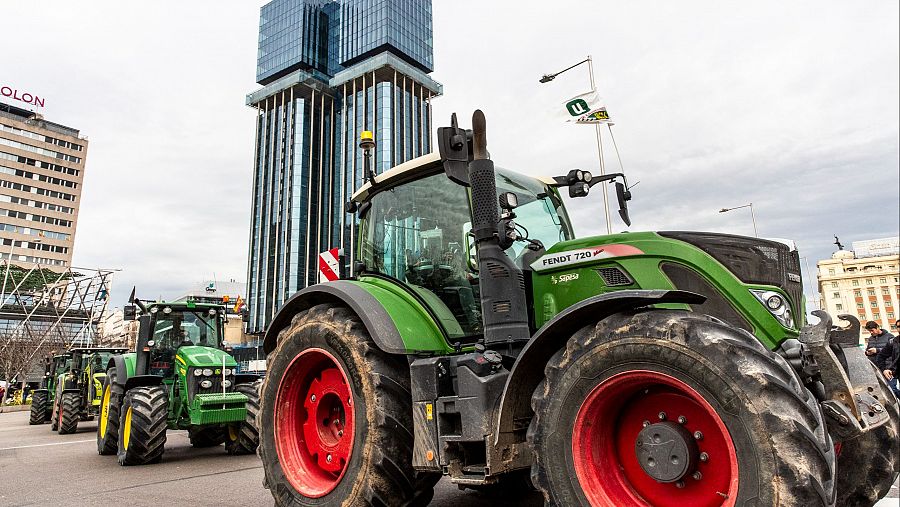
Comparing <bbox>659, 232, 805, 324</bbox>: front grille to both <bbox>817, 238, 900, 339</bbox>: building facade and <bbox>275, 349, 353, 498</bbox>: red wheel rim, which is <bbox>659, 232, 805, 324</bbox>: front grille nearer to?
<bbox>275, 349, 353, 498</bbox>: red wheel rim

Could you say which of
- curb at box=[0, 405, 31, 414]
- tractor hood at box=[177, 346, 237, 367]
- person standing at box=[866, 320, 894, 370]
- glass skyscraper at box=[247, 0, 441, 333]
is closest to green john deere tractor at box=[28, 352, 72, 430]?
tractor hood at box=[177, 346, 237, 367]

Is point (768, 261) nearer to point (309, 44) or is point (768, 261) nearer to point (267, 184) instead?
point (267, 184)

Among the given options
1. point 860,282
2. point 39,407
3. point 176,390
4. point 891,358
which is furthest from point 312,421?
point 860,282

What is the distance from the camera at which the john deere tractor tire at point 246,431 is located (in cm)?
877

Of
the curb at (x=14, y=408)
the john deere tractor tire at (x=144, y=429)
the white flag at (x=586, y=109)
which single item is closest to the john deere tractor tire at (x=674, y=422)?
the john deere tractor tire at (x=144, y=429)

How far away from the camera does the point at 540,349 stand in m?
3.15

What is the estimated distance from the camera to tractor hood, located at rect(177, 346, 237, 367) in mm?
9531

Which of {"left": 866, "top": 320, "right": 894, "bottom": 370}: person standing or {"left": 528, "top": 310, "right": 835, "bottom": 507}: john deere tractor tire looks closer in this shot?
{"left": 528, "top": 310, "right": 835, "bottom": 507}: john deere tractor tire

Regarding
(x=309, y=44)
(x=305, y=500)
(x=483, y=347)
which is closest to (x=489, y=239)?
(x=483, y=347)

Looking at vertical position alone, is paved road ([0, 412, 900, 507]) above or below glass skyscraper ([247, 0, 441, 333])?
below

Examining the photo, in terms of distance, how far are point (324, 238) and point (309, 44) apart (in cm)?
2918

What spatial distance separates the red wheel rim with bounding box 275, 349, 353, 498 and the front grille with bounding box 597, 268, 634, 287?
1.95 meters

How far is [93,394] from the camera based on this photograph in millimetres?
12812

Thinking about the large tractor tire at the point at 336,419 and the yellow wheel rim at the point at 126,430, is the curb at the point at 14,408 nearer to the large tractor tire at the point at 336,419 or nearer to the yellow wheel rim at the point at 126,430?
the yellow wheel rim at the point at 126,430
